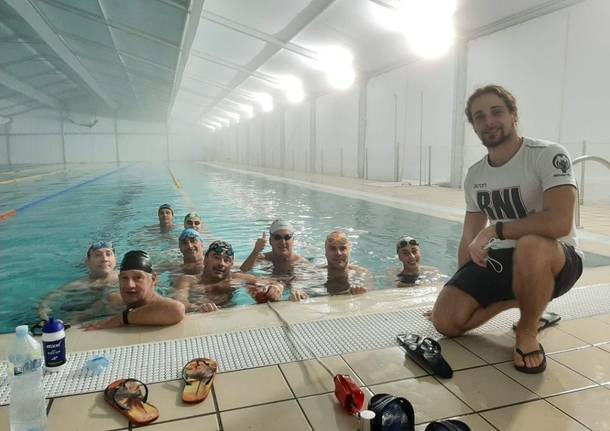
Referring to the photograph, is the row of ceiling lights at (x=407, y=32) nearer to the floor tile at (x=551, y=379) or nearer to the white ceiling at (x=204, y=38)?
the white ceiling at (x=204, y=38)

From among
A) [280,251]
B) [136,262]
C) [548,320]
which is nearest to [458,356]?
[548,320]

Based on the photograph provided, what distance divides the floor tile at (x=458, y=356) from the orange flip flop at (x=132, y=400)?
1.35 m

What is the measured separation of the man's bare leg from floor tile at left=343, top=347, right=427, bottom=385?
0.50 meters

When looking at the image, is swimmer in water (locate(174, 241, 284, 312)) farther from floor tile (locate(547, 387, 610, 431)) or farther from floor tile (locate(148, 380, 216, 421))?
floor tile (locate(547, 387, 610, 431))

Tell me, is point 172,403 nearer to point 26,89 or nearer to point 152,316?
point 152,316

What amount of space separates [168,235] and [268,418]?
5596 millimetres

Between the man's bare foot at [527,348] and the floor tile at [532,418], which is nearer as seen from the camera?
the floor tile at [532,418]

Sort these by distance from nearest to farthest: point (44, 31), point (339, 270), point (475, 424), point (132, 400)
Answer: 1. point (475, 424)
2. point (132, 400)
3. point (339, 270)
4. point (44, 31)

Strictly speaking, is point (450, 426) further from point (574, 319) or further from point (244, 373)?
point (574, 319)

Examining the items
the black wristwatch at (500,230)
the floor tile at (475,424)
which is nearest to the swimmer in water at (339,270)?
the black wristwatch at (500,230)

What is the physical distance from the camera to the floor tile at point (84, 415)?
174 cm

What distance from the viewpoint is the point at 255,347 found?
95.3 inches

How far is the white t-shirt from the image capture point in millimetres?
2182

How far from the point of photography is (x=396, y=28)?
34.2ft
